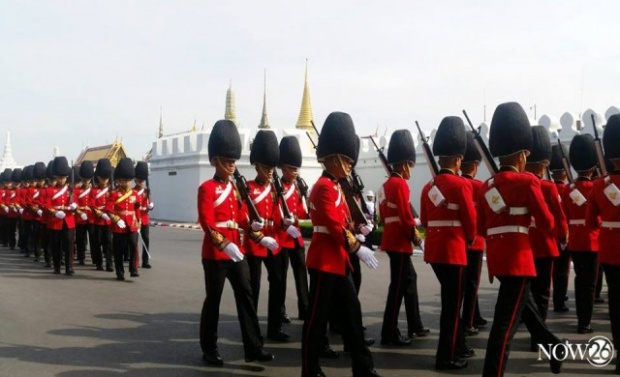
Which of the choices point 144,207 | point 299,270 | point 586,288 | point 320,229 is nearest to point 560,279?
point 586,288

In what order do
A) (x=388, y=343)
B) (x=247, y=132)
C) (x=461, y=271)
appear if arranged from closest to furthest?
(x=461, y=271) < (x=388, y=343) < (x=247, y=132)

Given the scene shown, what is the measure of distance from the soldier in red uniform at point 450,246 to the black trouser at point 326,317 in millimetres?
867

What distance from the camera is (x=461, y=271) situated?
4.95 meters

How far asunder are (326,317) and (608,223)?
259 cm

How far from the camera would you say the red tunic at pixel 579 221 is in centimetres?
631

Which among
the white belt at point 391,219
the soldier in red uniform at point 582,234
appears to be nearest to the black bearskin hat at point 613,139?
the soldier in red uniform at point 582,234

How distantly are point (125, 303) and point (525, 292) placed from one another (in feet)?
17.1

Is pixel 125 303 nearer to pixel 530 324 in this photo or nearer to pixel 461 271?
pixel 461 271

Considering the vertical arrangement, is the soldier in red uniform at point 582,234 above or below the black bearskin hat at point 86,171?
below

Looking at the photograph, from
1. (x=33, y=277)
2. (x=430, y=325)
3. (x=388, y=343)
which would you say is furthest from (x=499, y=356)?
(x=33, y=277)

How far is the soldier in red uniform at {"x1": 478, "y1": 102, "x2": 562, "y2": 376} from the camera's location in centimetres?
419

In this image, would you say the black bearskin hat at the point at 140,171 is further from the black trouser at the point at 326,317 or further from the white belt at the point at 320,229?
the black trouser at the point at 326,317

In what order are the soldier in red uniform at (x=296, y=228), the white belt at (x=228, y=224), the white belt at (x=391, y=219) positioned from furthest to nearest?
the soldier in red uniform at (x=296, y=228) → the white belt at (x=391, y=219) → the white belt at (x=228, y=224)

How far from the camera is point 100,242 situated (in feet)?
37.9
